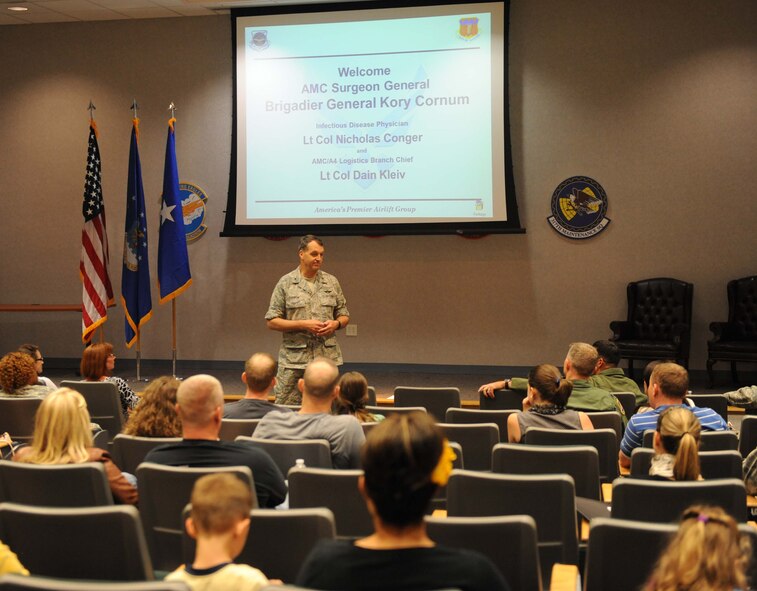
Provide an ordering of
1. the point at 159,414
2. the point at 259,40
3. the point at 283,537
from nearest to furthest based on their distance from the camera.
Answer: the point at 283,537 < the point at 159,414 < the point at 259,40

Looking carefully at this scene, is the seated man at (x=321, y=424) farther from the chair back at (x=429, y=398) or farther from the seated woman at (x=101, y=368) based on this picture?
the seated woman at (x=101, y=368)

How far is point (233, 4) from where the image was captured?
920 centimetres

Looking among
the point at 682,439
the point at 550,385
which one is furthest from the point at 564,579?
the point at 550,385

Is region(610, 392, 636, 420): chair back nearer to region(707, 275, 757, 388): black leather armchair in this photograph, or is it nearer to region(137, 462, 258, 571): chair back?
region(137, 462, 258, 571): chair back

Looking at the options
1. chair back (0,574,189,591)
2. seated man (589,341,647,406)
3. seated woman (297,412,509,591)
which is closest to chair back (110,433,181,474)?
chair back (0,574,189,591)

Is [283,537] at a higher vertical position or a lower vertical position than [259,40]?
lower

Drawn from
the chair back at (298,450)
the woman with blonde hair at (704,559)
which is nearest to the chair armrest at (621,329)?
the chair back at (298,450)

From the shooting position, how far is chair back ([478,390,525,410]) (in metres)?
5.31

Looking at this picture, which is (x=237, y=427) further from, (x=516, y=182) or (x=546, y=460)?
(x=516, y=182)

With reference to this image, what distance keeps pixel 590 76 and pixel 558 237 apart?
167cm

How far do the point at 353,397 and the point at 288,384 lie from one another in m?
2.25

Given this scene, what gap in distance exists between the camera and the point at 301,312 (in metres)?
6.41

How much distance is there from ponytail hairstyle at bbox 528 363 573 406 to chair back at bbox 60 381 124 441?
2.60 meters

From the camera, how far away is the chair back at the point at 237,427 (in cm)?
418
